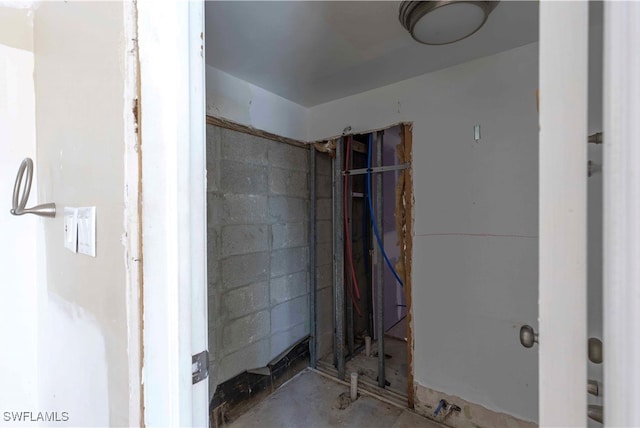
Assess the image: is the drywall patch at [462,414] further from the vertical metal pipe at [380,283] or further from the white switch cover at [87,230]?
the white switch cover at [87,230]

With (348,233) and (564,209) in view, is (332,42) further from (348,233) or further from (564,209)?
(564,209)

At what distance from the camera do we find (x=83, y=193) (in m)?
0.74

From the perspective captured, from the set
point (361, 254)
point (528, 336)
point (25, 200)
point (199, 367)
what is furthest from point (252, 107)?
point (528, 336)

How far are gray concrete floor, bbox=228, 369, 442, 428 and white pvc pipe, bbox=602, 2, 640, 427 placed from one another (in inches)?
78.6

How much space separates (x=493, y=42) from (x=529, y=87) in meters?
0.32

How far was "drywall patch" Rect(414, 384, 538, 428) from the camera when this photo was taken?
171cm

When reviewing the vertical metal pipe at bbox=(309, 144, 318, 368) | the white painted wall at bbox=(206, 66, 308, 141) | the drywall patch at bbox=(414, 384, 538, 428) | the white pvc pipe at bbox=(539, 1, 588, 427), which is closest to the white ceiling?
the white painted wall at bbox=(206, 66, 308, 141)

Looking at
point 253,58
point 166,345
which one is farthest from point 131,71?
point 253,58

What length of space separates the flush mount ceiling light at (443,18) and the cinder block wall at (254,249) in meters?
1.25

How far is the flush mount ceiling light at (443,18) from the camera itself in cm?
117

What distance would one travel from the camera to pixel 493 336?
1.77m

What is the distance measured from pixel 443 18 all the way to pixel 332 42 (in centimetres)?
59

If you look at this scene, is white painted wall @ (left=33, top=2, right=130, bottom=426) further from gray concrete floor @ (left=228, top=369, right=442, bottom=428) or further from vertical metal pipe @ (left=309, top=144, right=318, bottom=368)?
vertical metal pipe @ (left=309, top=144, right=318, bottom=368)

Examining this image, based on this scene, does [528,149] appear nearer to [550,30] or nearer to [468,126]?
[468,126]
